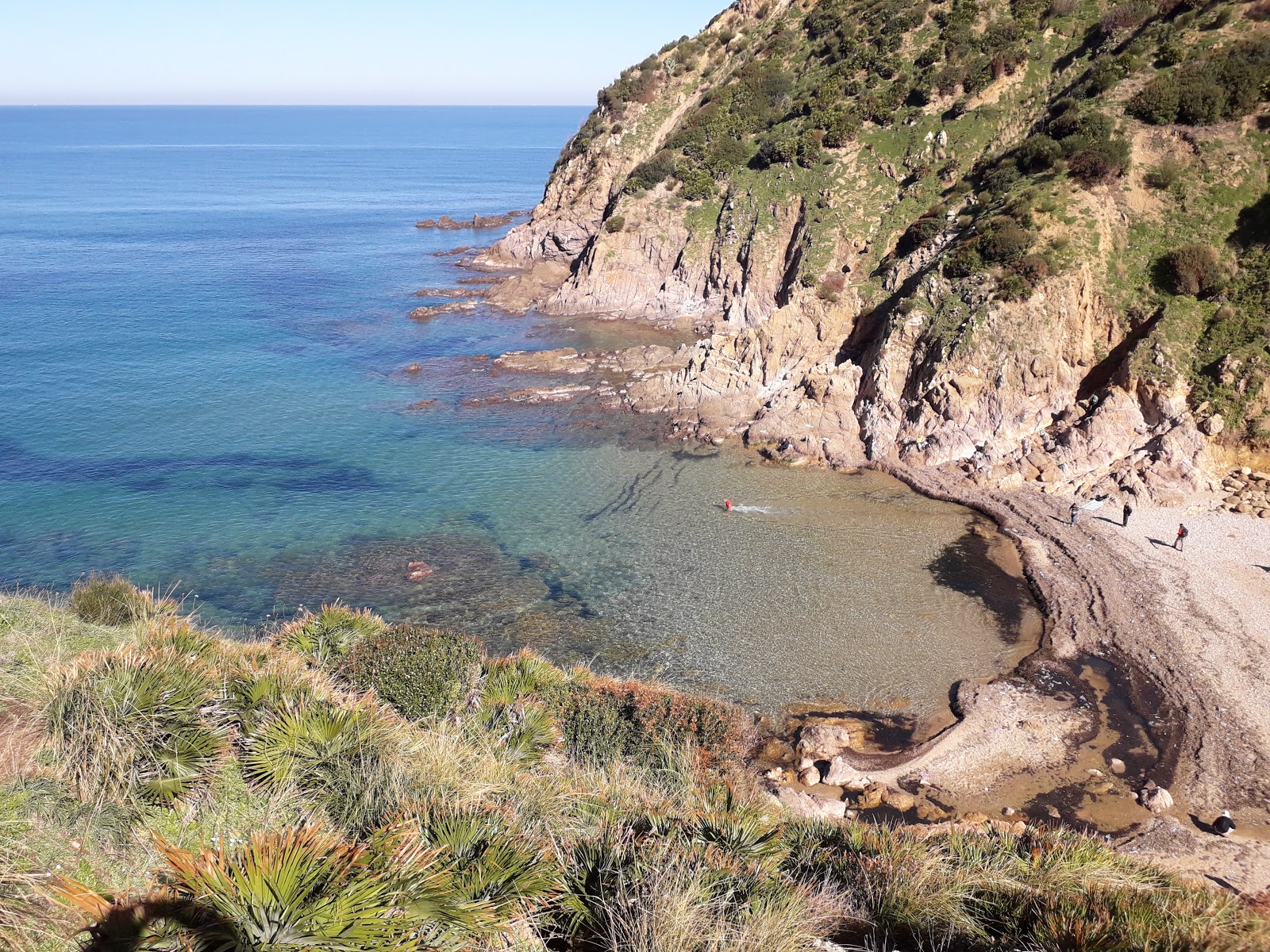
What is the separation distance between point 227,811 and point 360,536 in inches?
899

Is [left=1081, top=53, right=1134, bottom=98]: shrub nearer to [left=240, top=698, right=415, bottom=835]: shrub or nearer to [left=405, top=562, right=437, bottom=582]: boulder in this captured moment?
[left=405, top=562, right=437, bottom=582]: boulder

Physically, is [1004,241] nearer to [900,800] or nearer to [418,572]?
[900,800]

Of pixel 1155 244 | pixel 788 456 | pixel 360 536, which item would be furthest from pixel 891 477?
pixel 360 536

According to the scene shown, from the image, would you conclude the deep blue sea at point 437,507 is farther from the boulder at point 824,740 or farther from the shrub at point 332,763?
the shrub at point 332,763

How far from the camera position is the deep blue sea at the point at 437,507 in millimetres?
25609

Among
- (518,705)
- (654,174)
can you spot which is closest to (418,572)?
(518,705)

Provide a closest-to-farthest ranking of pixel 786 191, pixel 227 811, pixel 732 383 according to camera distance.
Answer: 1. pixel 227 811
2. pixel 732 383
3. pixel 786 191

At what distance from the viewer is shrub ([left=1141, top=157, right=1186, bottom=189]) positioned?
37312 mm

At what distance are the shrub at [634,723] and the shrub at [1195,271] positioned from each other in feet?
97.4

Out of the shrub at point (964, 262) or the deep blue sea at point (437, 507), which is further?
the shrub at point (964, 262)

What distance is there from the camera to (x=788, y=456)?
3741 centimetres

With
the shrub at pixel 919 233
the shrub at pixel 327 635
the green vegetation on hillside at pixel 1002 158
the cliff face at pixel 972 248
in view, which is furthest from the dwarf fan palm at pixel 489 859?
the shrub at pixel 919 233

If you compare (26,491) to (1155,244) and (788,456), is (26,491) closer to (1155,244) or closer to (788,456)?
(788,456)

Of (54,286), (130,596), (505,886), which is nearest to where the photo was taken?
(505,886)
